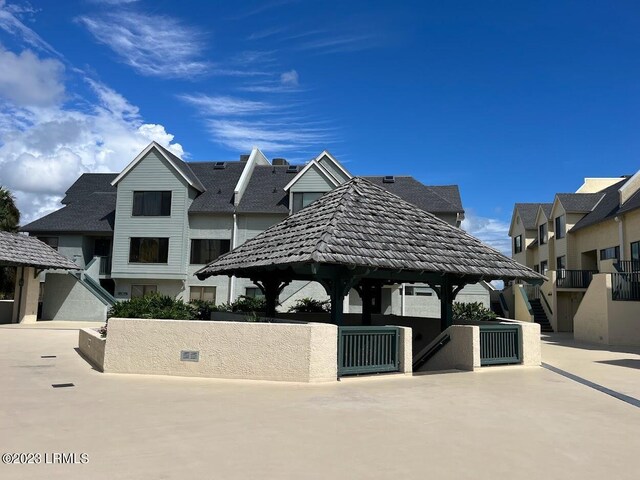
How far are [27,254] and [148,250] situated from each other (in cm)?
738

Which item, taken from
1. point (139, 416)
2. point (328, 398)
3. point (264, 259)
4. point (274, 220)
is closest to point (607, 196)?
point (274, 220)

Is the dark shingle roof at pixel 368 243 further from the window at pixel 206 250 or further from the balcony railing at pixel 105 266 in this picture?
the balcony railing at pixel 105 266

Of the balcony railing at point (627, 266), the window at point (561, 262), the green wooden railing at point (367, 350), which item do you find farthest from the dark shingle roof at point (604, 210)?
the green wooden railing at point (367, 350)

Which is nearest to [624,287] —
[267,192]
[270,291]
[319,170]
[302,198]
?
[270,291]

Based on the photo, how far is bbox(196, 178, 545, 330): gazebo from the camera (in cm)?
1145

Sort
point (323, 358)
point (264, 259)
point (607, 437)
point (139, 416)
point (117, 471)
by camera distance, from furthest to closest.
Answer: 1. point (264, 259)
2. point (323, 358)
3. point (139, 416)
4. point (607, 437)
5. point (117, 471)

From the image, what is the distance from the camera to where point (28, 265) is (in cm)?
2633

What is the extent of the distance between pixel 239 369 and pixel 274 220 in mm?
22402

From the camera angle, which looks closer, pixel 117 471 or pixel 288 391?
pixel 117 471

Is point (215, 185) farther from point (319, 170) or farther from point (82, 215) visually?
point (82, 215)

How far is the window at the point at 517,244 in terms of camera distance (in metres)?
48.5

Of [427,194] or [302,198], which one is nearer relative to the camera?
[302,198]

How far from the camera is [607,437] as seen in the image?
268 inches

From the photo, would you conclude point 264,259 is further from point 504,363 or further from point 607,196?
point 607,196
